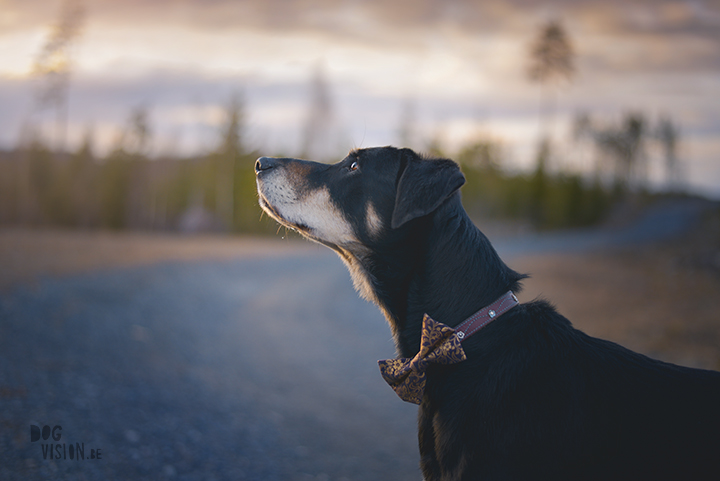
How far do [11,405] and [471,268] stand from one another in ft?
16.9

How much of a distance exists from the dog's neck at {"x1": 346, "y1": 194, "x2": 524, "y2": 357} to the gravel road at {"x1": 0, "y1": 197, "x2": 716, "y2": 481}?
2.86 m

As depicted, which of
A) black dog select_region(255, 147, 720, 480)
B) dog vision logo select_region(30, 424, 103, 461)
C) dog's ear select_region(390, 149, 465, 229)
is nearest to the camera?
black dog select_region(255, 147, 720, 480)

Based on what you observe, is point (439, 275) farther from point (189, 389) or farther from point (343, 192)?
point (189, 389)

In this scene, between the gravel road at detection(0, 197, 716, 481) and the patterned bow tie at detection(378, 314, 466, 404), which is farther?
the gravel road at detection(0, 197, 716, 481)

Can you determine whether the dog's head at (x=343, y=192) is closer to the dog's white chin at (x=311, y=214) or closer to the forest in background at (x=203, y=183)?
the dog's white chin at (x=311, y=214)

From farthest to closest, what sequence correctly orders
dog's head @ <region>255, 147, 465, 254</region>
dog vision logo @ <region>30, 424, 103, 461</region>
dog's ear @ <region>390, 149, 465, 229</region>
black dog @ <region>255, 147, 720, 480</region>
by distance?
dog vision logo @ <region>30, 424, 103, 461</region>, dog's head @ <region>255, 147, 465, 254</region>, dog's ear @ <region>390, 149, 465, 229</region>, black dog @ <region>255, 147, 720, 480</region>

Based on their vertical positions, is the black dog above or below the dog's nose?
below

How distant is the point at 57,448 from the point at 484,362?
4.15 metres

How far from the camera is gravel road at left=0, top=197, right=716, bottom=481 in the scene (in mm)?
4496

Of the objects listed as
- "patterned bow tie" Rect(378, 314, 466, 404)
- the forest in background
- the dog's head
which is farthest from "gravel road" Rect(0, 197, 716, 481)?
the forest in background

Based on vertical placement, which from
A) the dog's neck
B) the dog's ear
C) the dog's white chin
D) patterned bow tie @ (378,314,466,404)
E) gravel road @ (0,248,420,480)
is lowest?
gravel road @ (0,248,420,480)

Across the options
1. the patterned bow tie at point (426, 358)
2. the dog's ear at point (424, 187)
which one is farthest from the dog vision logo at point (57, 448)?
the dog's ear at point (424, 187)

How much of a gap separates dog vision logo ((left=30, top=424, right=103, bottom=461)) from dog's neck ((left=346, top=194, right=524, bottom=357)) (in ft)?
11.2

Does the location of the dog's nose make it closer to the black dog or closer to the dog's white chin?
the black dog
